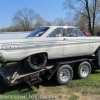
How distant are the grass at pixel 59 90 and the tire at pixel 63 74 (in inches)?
6.6

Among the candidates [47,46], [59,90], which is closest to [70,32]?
[47,46]

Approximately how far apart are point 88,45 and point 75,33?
84cm

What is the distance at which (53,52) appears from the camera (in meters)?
5.88

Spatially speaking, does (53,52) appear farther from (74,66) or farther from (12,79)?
(12,79)

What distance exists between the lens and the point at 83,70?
260 inches

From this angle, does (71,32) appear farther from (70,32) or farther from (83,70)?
(83,70)

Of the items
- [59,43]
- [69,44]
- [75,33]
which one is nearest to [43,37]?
[59,43]

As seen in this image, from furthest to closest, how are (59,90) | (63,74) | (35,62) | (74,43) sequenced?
1. (74,43)
2. (63,74)
3. (35,62)
4. (59,90)

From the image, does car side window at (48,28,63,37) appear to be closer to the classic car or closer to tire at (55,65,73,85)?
the classic car

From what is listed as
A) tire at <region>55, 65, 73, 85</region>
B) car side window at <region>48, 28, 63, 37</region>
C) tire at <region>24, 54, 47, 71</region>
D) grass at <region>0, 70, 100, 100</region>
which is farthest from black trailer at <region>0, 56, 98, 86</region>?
→ car side window at <region>48, 28, 63, 37</region>

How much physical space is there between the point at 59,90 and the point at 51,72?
0.71 metres

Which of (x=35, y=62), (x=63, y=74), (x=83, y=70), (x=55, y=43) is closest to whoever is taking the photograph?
(x=35, y=62)

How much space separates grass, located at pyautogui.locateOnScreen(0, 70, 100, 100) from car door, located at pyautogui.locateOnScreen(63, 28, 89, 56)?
3.88 ft

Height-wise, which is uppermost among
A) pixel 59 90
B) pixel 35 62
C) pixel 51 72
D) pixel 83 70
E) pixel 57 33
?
pixel 57 33
